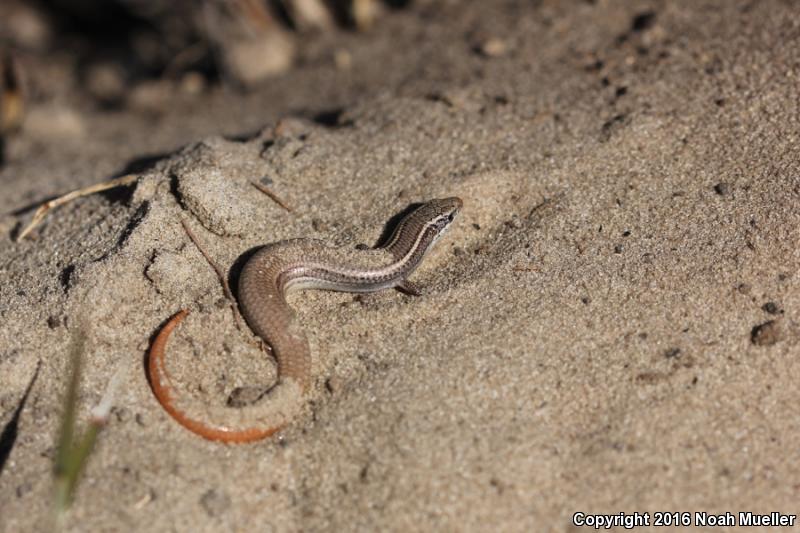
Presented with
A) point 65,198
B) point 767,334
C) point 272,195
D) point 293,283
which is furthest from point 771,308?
point 65,198

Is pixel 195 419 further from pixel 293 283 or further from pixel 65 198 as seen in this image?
pixel 65 198

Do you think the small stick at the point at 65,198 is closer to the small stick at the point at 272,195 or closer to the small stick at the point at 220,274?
the small stick at the point at 220,274

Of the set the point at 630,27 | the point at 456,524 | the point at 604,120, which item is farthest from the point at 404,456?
the point at 630,27

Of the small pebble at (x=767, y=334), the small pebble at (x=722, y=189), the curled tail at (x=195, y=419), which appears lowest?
the small pebble at (x=767, y=334)

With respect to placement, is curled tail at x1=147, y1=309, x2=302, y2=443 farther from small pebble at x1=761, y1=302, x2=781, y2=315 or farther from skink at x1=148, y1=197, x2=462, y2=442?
small pebble at x1=761, y1=302, x2=781, y2=315

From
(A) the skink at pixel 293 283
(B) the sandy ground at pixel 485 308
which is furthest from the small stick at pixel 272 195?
(A) the skink at pixel 293 283

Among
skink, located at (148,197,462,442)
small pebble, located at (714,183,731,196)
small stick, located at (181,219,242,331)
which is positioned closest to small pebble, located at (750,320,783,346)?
small pebble, located at (714,183,731,196)

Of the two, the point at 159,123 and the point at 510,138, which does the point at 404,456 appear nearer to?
the point at 510,138
